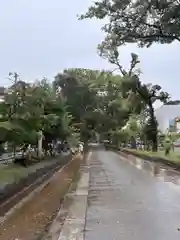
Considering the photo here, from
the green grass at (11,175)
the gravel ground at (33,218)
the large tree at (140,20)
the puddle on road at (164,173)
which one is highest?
the large tree at (140,20)

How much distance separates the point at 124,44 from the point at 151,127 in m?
19.8

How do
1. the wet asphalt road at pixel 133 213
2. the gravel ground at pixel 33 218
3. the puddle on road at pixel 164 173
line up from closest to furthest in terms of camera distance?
the wet asphalt road at pixel 133 213
the gravel ground at pixel 33 218
the puddle on road at pixel 164 173

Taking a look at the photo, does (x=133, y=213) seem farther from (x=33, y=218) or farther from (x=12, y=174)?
(x=12, y=174)

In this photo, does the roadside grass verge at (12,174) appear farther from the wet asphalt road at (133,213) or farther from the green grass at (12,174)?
the wet asphalt road at (133,213)

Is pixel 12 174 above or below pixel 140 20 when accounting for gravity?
below

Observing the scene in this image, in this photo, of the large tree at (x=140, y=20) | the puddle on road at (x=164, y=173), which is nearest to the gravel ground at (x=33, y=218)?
the puddle on road at (x=164, y=173)

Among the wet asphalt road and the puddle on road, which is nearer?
the wet asphalt road

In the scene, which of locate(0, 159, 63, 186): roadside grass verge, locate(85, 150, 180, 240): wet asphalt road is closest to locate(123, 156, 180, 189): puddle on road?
locate(85, 150, 180, 240): wet asphalt road

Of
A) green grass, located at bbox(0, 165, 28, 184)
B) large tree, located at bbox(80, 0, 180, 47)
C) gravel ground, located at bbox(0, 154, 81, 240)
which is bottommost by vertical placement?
gravel ground, located at bbox(0, 154, 81, 240)

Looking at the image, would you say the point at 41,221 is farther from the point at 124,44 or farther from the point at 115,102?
the point at 115,102

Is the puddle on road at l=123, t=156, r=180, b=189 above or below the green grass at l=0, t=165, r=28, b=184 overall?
below

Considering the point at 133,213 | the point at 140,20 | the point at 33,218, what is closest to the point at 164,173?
the point at 140,20

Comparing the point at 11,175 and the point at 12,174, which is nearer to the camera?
Answer: the point at 11,175

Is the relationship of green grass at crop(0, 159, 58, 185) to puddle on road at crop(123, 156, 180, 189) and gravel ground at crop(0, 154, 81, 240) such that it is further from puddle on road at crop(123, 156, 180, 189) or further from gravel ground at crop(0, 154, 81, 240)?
puddle on road at crop(123, 156, 180, 189)
